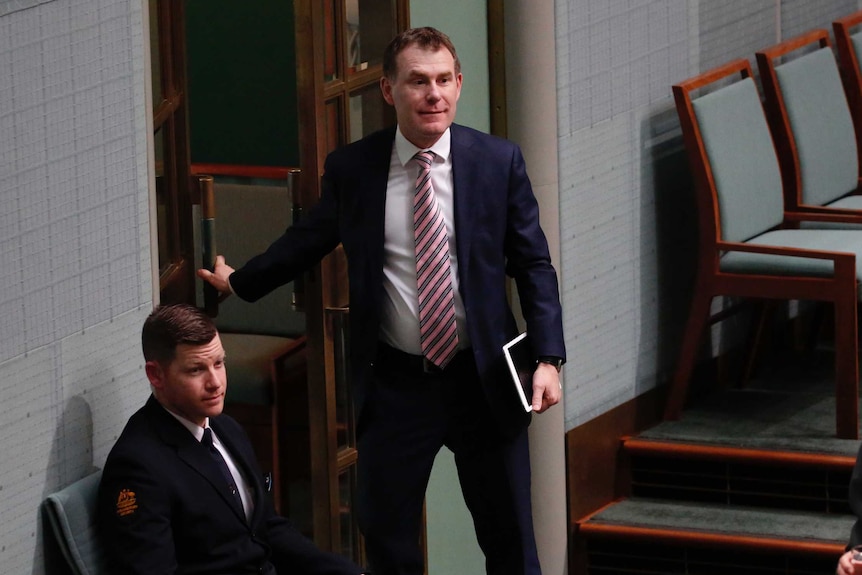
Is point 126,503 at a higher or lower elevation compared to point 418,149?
lower

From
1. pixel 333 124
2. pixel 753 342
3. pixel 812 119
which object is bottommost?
pixel 753 342

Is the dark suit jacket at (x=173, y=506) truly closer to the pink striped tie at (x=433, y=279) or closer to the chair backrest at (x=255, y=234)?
the pink striped tie at (x=433, y=279)

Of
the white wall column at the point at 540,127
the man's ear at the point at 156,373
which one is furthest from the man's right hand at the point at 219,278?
the white wall column at the point at 540,127

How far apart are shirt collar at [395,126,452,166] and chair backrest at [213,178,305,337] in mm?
1670

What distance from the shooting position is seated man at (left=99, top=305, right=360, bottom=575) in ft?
9.47

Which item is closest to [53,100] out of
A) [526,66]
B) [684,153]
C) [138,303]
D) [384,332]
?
[138,303]

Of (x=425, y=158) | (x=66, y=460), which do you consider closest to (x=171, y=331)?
(x=66, y=460)

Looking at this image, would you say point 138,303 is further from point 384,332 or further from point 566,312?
point 566,312

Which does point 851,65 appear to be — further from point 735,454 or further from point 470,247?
point 470,247

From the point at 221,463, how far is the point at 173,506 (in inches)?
6.6

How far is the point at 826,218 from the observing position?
5227 mm

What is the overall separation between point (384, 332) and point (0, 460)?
947 millimetres

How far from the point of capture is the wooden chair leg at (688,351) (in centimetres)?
488

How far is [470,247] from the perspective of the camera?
11.3 feet
